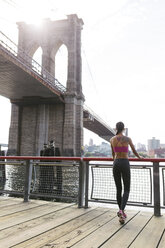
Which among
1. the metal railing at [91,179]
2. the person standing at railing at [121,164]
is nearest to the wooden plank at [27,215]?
the metal railing at [91,179]

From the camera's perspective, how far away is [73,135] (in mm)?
34625

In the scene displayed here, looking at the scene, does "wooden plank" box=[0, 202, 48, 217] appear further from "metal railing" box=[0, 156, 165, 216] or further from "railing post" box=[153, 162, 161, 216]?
"railing post" box=[153, 162, 161, 216]

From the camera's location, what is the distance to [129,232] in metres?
2.96

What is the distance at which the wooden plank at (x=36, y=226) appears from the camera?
2611mm

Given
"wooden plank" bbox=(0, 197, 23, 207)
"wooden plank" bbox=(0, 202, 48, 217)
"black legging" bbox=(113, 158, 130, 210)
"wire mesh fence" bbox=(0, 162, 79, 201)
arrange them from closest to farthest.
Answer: "black legging" bbox=(113, 158, 130, 210), "wooden plank" bbox=(0, 202, 48, 217), "wooden plank" bbox=(0, 197, 23, 207), "wire mesh fence" bbox=(0, 162, 79, 201)

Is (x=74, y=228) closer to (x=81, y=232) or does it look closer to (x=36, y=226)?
(x=81, y=232)

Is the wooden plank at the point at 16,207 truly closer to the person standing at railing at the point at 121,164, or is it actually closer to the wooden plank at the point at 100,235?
the wooden plank at the point at 100,235

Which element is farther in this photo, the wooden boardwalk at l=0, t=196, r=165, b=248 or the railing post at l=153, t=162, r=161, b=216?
the railing post at l=153, t=162, r=161, b=216

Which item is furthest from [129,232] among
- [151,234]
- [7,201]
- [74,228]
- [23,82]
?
[23,82]

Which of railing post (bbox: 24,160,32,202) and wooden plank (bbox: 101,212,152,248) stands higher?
railing post (bbox: 24,160,32,202)

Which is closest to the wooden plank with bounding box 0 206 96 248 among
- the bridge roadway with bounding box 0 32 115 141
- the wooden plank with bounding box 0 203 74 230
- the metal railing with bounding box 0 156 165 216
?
the wooden plank with bounding box 0 203 74 230

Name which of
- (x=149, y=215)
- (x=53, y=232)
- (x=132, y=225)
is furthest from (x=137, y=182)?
(x=53, y=232)

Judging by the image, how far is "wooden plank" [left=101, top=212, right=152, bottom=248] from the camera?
8.29 ft

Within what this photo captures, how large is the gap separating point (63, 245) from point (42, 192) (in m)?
2.57
